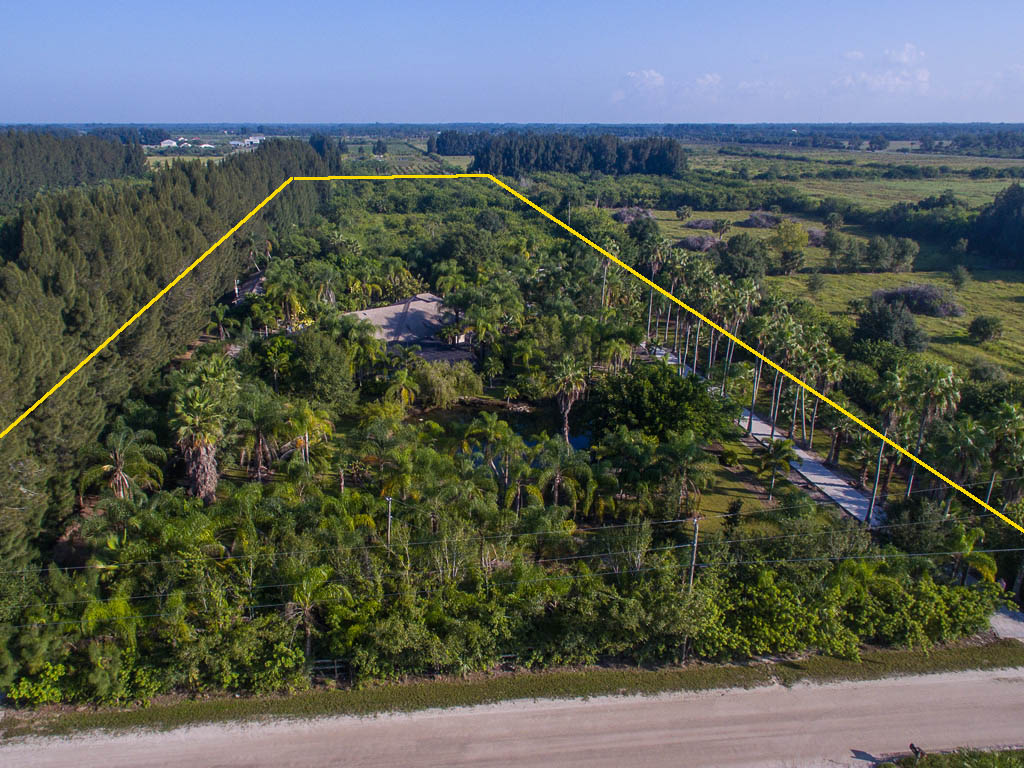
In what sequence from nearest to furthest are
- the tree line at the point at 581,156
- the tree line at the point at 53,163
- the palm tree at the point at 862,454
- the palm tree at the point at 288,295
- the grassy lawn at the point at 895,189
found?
the palm tree at the point at 862,454, the palm tree at the point at 288,295, the tree line at the point at 53,163, the grassy lawn at the point at 895,189, the tree line at the point at 581,156

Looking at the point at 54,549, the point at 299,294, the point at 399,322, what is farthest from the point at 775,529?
the point at 299,294

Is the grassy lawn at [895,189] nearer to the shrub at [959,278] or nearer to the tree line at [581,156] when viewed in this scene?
the tree line at [581,156]

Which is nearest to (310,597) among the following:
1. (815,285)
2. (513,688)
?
(513,688)

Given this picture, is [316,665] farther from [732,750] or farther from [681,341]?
[681,341]

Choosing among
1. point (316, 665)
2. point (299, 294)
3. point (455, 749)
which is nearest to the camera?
point (455, 749)

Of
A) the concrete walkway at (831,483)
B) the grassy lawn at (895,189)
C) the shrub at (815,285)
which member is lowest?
the concrete walkway at (831,483)

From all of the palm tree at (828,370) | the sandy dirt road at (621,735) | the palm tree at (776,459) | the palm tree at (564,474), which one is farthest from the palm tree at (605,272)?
the sandy dirt road at (621,735)

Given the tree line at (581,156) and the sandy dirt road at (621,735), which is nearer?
the sandy dirt road at (621,735)
